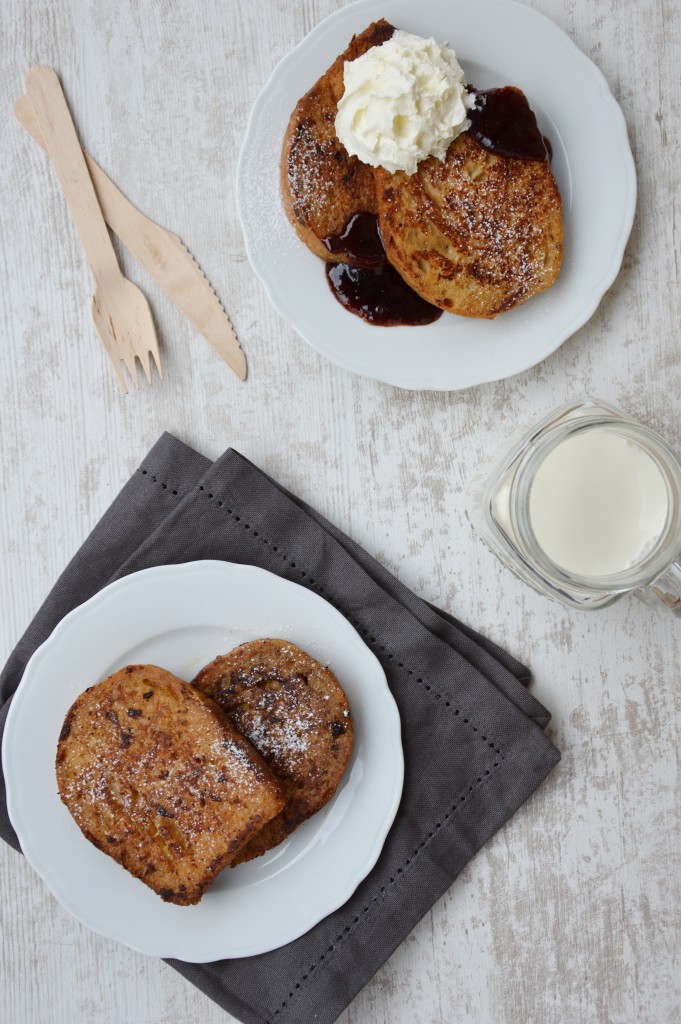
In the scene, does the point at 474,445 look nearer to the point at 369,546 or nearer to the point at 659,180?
the point at 369,546

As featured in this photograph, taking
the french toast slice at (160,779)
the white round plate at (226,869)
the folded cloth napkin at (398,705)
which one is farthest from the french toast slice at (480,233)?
the french toast slice at (160,779)

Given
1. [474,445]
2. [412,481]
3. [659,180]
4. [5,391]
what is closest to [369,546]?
[412,481]

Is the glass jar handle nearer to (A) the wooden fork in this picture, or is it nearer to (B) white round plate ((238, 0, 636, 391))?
(B) white round plate ((238, 0, 636, 391))

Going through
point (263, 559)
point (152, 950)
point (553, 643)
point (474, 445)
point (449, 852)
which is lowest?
point (152, 950)

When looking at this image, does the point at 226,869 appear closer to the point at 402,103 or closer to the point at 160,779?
the point at 160,779

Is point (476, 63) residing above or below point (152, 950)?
above

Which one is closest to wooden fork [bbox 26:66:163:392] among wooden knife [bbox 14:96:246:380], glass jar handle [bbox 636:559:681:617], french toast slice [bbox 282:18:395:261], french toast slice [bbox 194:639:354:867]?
wooden knife [bbox 14:96:246:380]
